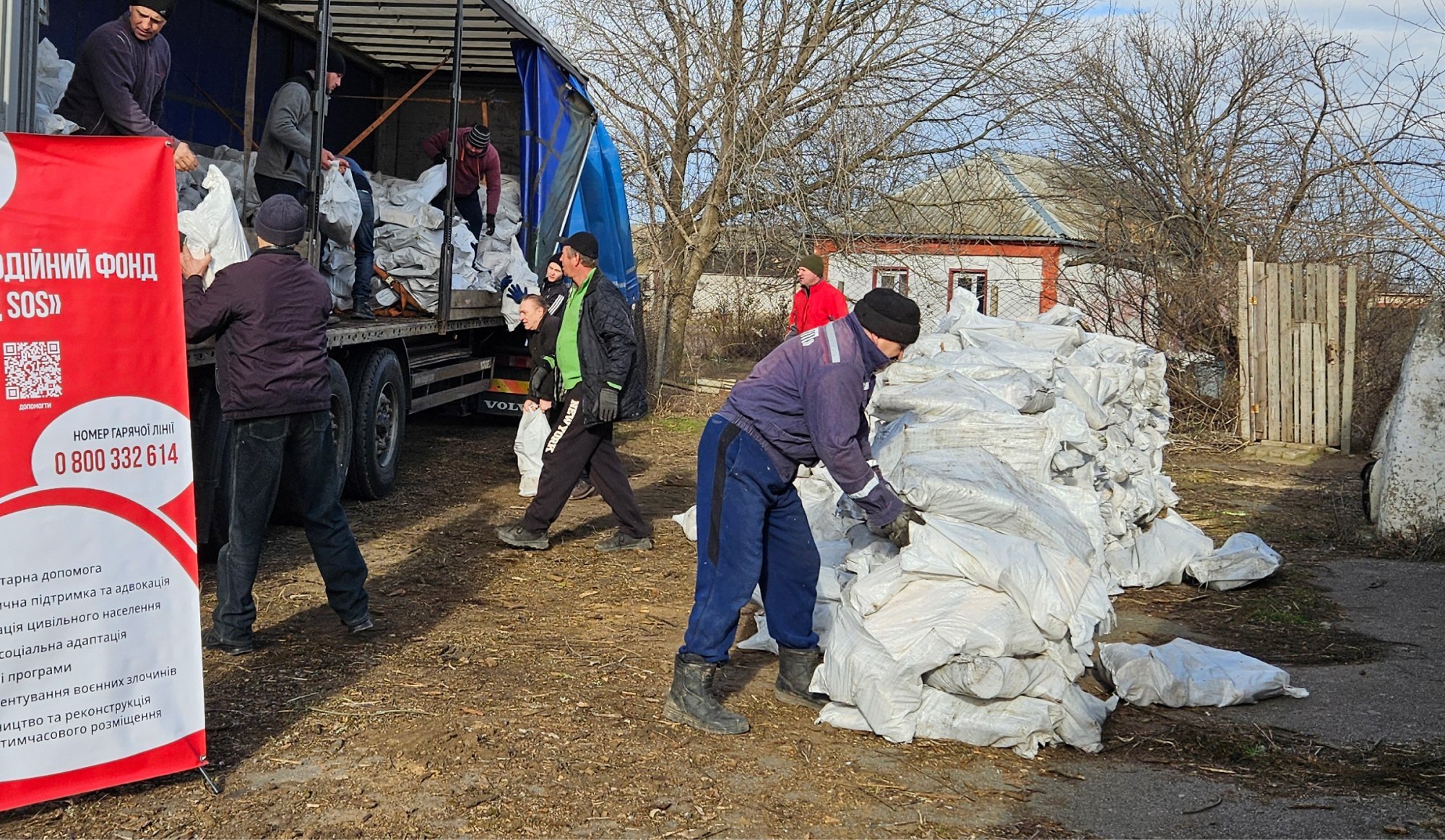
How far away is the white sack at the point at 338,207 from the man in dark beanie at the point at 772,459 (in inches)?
171

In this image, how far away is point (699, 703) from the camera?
436cm

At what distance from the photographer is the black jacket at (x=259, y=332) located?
470cm

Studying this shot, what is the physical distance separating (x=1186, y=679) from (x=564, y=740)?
7.76ft

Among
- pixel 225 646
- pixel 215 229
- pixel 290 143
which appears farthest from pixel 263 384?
pixel 290 143

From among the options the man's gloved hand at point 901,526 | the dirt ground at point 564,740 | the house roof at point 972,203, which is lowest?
the dirt ground at point 564,740

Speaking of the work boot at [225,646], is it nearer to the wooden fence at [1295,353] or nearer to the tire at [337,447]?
the tire at [337,447]

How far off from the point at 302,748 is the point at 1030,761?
2.31 metres

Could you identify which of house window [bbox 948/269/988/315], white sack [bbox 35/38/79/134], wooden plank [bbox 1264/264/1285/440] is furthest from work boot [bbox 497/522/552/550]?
house window [bbox 948/269/988/315]

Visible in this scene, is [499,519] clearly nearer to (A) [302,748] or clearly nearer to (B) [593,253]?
(B) [593,253]

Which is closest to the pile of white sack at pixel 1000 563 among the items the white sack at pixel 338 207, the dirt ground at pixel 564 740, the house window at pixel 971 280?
the dirt ground at pixel 564 740

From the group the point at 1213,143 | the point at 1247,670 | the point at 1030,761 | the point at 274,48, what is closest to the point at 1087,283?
the point at 1213,143

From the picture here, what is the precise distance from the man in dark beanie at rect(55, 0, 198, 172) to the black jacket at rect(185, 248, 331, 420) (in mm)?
1330

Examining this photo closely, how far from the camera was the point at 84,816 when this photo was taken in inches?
135

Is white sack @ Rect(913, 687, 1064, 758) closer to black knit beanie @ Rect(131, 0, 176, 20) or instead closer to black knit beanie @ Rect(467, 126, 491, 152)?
black knit beanie @ Rect(131, 0, 176, 20)
